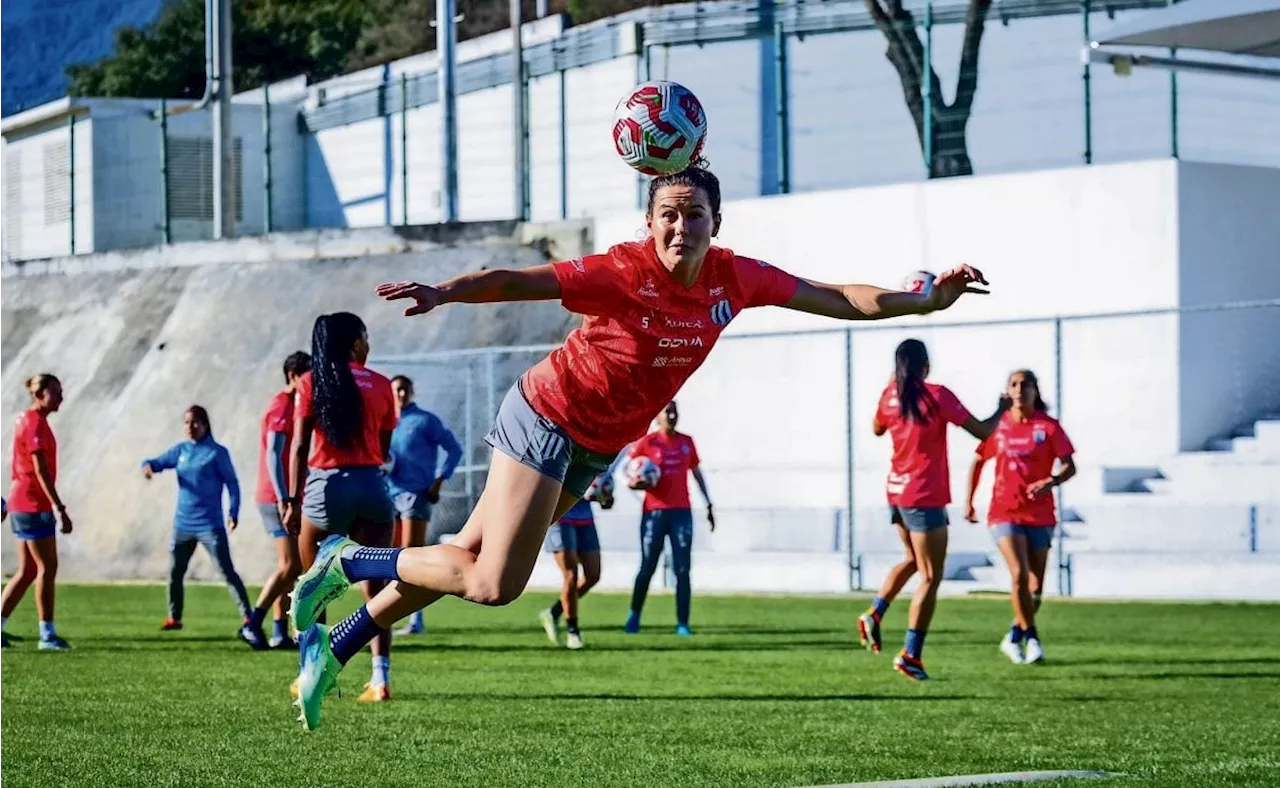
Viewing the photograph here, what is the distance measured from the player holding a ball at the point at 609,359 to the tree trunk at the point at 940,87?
18815 mm

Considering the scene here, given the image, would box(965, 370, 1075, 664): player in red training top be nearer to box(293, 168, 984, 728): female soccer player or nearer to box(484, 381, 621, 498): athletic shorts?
box(293, 168, 984, 728): female soccer player

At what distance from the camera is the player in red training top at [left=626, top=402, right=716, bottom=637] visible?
56.9ft

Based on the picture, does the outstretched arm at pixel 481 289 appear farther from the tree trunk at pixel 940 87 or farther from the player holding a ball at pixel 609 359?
the tree trunk at pixel 940 87

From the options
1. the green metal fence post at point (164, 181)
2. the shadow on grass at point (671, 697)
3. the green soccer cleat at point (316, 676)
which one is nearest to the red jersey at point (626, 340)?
the green soccer cleat at point (316, 676)

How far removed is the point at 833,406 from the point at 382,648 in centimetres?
1475

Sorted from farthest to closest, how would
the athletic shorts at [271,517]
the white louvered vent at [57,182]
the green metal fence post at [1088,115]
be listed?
1. the white louvered vent at [57,182]
2. the green metal fence post at [1088,115]
3. the athletic shorts at [271,517]

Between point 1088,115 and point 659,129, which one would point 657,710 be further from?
point 1088,115

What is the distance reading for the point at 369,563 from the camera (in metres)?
8.49

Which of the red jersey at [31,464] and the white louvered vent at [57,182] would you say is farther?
the white louvered vent at [57,182]

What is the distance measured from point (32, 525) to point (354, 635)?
761cm

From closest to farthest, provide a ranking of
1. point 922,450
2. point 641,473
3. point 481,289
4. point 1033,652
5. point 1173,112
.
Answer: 1. point 481,289
2. point 922,450
3. point 1033,652
4. point 641,473
5. point 1173,112

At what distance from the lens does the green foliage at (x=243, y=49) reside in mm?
48156

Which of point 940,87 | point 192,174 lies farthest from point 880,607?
point 192,174

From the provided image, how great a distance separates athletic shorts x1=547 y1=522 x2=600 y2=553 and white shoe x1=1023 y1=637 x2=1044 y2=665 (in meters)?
3.77
